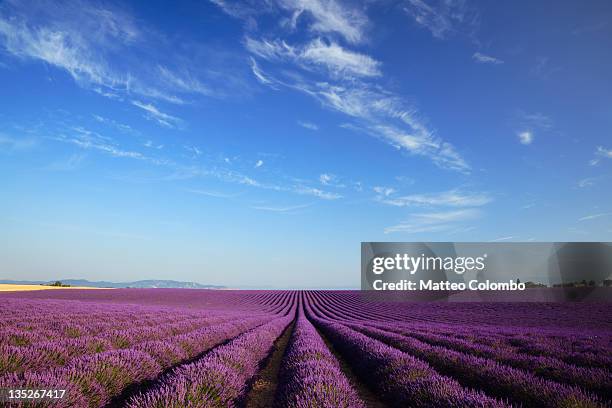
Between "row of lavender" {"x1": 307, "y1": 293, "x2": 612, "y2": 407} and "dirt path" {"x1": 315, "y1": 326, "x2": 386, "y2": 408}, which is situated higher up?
"row of lavender" {"x1": 307, "y1": 293, "x2": 612, "y2": 407}

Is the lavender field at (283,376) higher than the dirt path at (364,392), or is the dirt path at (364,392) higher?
the lavender field at (283,376)

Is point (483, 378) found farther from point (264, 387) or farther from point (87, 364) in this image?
point (87, 364)

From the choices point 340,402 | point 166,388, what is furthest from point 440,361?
point 166,388

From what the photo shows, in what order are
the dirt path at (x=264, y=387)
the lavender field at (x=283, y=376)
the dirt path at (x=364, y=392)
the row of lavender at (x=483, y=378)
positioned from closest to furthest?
the lavender field at (x=283, y=376)
the row of lavender at (x=483, y=378)
the dirt path at (x=264, y=387)
the dirt path at (x=364, y=392)

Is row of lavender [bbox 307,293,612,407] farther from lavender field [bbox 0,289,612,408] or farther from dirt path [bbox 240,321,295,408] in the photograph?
dirt path [bbox 240,321,295,408]

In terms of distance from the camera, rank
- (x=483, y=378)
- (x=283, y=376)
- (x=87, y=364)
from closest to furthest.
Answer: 1. (x=87, y=364)
2. (x=483, y=378)
3. (x=283, y=376)

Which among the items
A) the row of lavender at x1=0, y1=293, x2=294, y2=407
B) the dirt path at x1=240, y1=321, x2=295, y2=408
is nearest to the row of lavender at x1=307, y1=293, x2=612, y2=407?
the dirt path at x1=240, y1=321, x2=295, y2=408

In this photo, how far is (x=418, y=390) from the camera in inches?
160

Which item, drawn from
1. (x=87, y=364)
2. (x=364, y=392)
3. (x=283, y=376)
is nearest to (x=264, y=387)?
(x=283, y=376)

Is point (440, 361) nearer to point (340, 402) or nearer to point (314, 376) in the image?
point (314, 376)

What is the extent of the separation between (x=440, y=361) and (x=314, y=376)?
3.56 meters

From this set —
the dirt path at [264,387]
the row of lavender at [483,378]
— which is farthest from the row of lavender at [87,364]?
the row of lavender at [483,378]

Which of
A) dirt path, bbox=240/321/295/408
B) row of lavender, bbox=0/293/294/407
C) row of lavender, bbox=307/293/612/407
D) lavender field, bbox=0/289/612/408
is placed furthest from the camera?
dirt path, bbox=240/321/295/408

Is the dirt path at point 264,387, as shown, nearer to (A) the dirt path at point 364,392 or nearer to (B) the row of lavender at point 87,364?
(A) the dirt path at point 364,392
